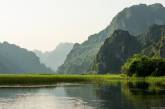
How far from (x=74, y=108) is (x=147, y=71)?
334ft

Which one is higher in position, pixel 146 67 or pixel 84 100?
pixel 146 67

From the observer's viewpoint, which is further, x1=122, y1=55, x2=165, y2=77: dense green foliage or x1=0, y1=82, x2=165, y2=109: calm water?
x1=122, y1=55, x2=165, y2=77: dense green foliage

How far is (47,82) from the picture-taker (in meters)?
127

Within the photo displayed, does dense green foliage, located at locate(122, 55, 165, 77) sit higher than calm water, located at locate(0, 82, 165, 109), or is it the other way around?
dense green foliage, located at locate(122, 55, 165, 77)

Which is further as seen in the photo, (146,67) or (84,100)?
(146,67)

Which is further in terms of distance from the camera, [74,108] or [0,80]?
[0,80]

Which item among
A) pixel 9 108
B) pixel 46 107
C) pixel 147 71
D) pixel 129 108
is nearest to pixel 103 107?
pixel 129 108

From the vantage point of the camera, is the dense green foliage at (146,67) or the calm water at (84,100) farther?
the dense green foliage at (146,67)

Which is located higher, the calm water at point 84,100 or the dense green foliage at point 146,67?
the dense green foliage at point 146,67

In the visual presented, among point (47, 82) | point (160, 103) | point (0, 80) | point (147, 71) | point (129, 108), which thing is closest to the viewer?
point (129, 108)

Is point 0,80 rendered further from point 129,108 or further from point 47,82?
point 129,108

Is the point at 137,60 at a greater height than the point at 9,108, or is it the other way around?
the point at 137,60

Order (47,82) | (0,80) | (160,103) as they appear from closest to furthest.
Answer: (160,103)
(0,80)
(47,82)

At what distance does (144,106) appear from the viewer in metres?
54.3
